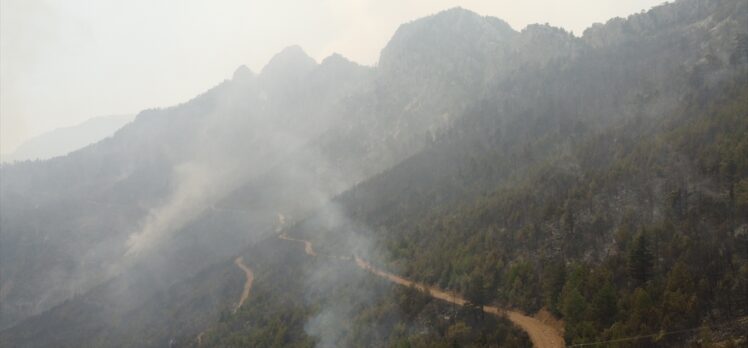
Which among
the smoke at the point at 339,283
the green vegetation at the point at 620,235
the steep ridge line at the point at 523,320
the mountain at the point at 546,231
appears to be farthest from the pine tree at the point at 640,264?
the smoke at the point at 339,283

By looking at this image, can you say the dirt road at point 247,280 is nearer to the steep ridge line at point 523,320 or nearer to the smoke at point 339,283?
the smoke at point 339,283

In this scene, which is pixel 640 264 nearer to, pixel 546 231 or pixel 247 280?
pixel 546 231

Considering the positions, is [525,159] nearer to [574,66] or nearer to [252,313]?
[574,66]

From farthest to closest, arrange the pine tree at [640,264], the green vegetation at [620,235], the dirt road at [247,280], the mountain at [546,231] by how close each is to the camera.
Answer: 1. the dirt road at [247,280]
2. the pine tree at [640,264]
3. the mountain at [546,231]
4. the green vegetation at [620,235]

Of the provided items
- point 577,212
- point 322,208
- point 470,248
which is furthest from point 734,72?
point 322,208

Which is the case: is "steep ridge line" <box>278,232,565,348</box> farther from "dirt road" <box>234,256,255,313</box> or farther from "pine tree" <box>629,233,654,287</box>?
"dirt road" <box>234,256,255,313</box>

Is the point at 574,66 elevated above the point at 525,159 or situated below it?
above

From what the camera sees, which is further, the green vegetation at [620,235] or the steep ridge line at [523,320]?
the steep ridge line at [523,320]

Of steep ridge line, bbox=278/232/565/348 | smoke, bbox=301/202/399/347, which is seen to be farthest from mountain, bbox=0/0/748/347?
steep ridge line, bbox=278/232/565/348

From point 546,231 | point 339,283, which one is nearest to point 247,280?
point 339,283

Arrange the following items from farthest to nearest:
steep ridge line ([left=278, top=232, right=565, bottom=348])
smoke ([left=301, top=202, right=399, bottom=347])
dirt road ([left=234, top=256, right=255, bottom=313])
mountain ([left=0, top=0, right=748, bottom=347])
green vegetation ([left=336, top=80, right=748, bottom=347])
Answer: dirt road ([left=234, top=256, right=255, bottom=313])
smoke ([left=301, top=202, right=399, bottom=347])
steep ridge line ([left=278, top=232, right=565, bottom=348])
mountain ([left=0, top=0, right=748, bottom=347])
green vegetation ([left=336, top=80, right=748, bottom=347])

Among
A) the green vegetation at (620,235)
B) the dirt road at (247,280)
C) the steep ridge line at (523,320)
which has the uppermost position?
the green vegetation at (620,235)
